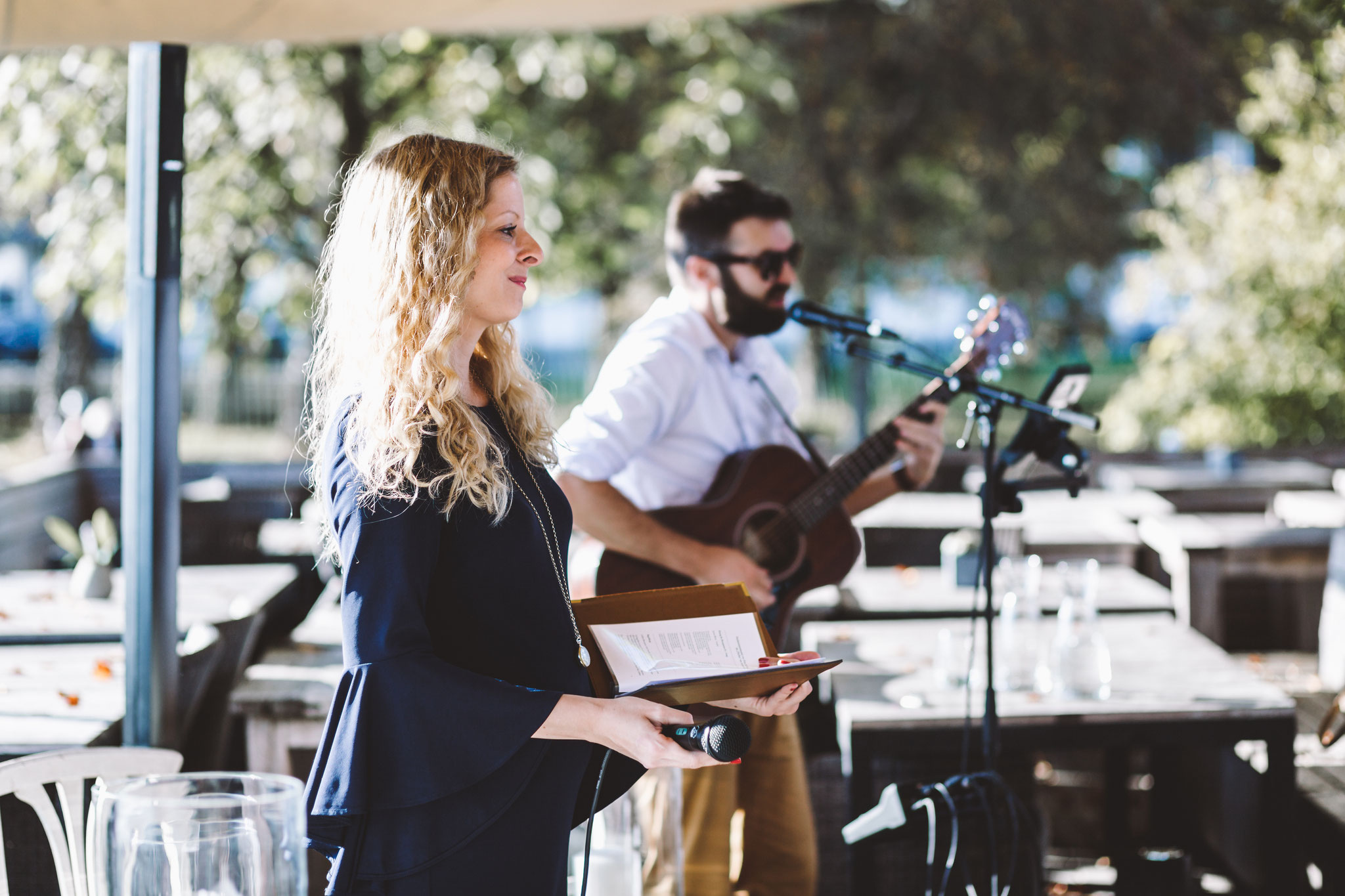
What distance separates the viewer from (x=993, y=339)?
120 inches

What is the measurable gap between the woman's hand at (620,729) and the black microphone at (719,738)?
0.02m

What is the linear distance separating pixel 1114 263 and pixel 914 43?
346cm

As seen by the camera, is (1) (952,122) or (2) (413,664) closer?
(2) (413,664)

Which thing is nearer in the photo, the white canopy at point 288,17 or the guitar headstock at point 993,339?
the white canopy at point 288,17

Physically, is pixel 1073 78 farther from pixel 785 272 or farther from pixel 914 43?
pixel 785 272

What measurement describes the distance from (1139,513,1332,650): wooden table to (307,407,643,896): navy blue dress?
12.8 ft

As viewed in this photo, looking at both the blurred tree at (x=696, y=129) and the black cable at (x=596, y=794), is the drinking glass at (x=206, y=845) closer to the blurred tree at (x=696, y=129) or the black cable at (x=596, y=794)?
the black cable at (x=596, y=794)

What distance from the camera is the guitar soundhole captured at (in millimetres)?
3195

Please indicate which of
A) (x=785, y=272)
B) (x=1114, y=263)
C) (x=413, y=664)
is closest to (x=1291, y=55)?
(x=1114, y=263)

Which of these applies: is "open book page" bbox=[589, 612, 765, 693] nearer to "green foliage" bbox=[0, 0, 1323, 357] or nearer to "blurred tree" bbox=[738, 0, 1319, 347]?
"green foliage" bbox=[0, 0, 1323, 357]

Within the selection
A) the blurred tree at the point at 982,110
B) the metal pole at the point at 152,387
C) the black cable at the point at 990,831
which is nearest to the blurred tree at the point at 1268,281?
the blurred tree at the point at 982,110

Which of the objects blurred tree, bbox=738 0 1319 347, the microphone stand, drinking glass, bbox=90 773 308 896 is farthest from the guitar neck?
blurred tree, bbox=738 0 1319 347

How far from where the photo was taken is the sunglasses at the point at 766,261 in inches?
126

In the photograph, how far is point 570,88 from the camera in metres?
8.53
